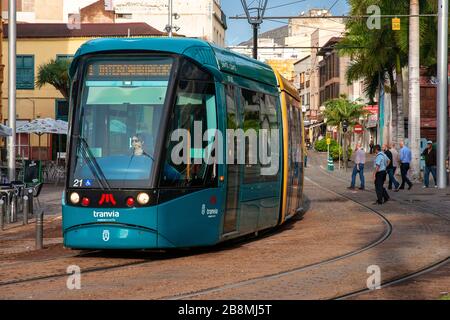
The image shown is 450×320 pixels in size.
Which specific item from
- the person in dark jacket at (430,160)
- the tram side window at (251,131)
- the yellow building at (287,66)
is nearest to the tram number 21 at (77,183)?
the tram side window at (251,131)

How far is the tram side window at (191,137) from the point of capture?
13.4 m

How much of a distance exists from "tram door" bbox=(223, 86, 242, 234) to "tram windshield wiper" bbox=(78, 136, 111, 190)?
2.11m

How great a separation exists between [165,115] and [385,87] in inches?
1774

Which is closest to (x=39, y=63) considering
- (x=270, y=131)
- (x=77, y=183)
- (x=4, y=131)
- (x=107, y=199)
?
(x=4, y=131)

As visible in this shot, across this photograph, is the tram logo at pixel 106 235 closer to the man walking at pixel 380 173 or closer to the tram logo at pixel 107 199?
the tram logo at pixel 107 199

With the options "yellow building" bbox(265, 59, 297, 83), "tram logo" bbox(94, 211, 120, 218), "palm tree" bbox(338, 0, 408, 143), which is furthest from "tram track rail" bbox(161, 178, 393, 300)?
"yellow building" bbox(265, 59, 297, 83)

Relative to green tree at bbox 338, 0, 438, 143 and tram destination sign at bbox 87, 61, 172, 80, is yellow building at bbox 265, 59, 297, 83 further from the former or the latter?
tram destination sign at bbox 87, 61, 172, 80

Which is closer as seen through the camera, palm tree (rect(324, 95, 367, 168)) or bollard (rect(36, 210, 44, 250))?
bollard (rect(36, 210, 44, 250))

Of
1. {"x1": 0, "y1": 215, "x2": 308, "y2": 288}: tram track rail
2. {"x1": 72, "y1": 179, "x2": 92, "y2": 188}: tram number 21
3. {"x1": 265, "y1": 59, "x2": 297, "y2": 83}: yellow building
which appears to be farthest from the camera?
{"x1": 265, "y1": 59, "x2": 297, "y2": 83}: yellow building

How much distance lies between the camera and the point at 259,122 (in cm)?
1630

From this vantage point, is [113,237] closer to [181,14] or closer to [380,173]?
[380,173]

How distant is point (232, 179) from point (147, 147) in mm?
1978

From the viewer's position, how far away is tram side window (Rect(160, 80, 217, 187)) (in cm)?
1335

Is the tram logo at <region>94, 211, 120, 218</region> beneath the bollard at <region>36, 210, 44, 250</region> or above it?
above
